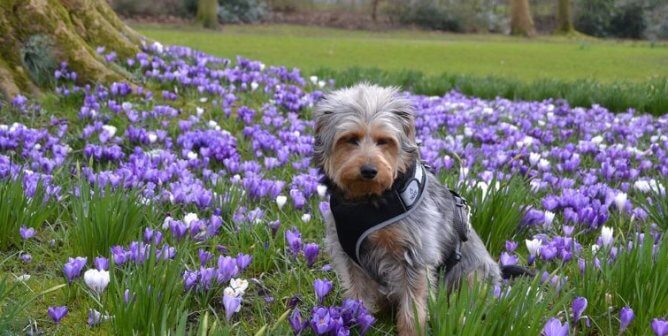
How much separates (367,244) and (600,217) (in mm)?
1768

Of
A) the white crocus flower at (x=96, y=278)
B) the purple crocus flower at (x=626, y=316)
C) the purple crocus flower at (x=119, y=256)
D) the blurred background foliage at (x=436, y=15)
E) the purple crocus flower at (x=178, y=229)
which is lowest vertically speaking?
the blurred background foliage at (x=436, y=15)

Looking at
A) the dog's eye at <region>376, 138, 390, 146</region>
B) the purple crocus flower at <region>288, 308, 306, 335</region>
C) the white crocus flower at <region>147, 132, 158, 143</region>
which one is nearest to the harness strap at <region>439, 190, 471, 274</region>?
the dog's eye at <region>376, 138, 390, 146</region>

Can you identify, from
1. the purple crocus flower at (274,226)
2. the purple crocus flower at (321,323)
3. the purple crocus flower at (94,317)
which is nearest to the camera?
the purple crocus flower at (321,323)

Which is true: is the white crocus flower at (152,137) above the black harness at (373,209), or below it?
below

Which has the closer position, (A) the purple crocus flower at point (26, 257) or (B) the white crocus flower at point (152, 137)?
(A) the purple crocus flower at point (26, 257)

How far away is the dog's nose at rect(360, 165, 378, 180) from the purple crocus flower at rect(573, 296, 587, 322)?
99cm

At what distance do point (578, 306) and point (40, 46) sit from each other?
609cm

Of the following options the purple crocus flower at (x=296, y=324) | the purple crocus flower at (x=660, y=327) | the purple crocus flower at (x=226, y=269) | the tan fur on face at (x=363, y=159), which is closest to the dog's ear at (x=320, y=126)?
the tan fur on face at (x=363, y=159)

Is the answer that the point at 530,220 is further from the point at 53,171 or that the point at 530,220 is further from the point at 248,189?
the point at 53,171

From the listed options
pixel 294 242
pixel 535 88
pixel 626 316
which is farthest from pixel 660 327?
pixel 535 88

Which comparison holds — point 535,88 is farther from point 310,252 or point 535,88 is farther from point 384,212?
point 384,212

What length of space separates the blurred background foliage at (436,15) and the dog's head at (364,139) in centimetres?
3846

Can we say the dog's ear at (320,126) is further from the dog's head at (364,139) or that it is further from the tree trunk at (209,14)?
the tree trunk at (209,14)

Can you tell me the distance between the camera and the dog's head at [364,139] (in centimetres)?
304
